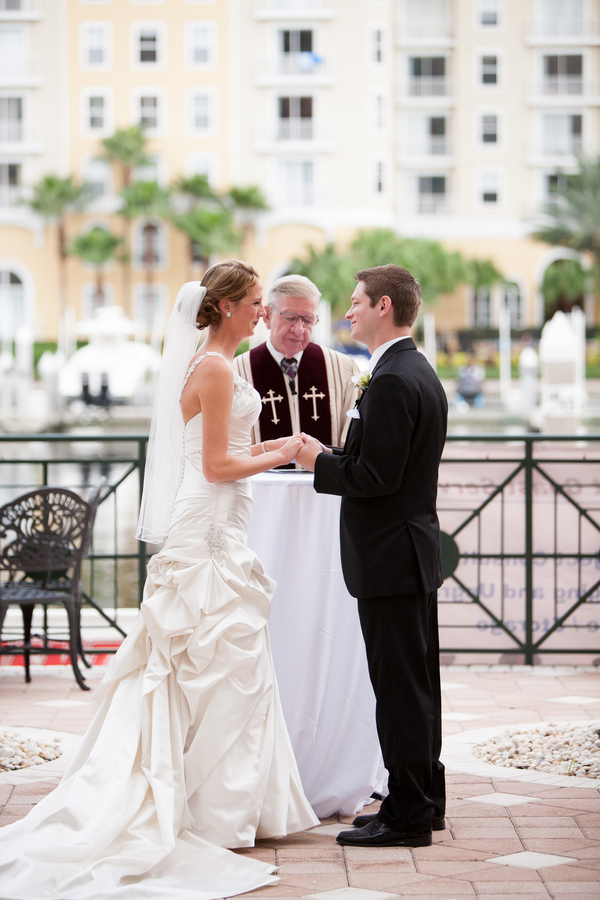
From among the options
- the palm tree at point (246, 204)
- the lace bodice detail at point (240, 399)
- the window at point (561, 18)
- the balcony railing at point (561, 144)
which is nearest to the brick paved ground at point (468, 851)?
the lace bodice detail at point (240, 399)

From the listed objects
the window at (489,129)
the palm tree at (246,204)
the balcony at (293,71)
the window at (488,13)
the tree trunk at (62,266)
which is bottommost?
the tree trunk at (62,266)

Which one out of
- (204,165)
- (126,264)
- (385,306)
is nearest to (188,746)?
(385,306)

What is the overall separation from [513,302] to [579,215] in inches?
233

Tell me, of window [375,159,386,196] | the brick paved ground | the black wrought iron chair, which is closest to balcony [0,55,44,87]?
window [375,159,386,196]

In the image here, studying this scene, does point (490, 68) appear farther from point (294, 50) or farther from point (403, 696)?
point (403, 696)

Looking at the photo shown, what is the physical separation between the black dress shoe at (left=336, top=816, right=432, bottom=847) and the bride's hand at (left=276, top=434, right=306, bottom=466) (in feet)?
3.74

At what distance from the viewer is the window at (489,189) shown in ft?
153

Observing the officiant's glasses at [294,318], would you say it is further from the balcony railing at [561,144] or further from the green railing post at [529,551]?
the balcony railing at [561,144]

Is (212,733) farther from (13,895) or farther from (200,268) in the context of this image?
(200,268)

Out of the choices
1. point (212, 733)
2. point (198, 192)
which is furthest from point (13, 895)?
point (198, 192)

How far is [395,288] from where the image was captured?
3047 mm

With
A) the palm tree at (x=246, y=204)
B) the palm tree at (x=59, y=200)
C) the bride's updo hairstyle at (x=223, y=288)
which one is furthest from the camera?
the palm tree at (x=59, y=200)

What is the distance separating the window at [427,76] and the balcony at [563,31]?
13.5 ft

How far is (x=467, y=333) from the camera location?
148ft
